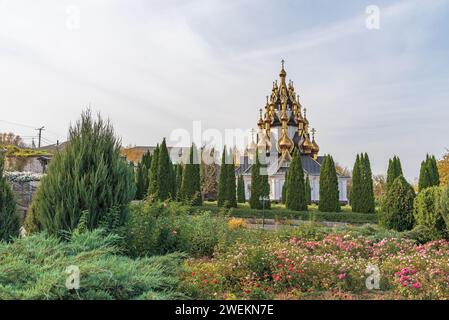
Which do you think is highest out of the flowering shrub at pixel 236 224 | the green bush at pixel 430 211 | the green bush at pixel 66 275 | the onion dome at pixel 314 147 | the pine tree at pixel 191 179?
the onion dome at pixel 314 147

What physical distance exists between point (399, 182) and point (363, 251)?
4.63 meters

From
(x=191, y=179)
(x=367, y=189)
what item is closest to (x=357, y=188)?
(x=367, y=189)

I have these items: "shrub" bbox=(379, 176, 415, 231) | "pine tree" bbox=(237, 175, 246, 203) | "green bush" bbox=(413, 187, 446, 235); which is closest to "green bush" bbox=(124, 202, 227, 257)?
"green bush" bbox=(413, 187, 446, 235)

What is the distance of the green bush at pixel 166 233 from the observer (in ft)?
20.5

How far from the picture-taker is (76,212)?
5.95m

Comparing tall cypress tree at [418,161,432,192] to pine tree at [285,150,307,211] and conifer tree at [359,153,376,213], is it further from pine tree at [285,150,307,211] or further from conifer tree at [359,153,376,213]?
pine tree at [285,150,307,211]

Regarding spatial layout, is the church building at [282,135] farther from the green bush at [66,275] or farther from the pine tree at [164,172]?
the green bush at [66,275]

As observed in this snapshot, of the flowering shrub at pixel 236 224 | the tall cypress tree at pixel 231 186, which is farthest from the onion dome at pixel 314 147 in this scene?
the flowering shrub at pixel 236 224

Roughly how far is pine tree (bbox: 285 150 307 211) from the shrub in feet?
39.8

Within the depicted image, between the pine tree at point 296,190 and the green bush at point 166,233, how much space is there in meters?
16.0

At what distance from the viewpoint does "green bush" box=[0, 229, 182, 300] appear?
3719mm

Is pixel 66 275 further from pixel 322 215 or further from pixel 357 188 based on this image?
pixel 357 188
